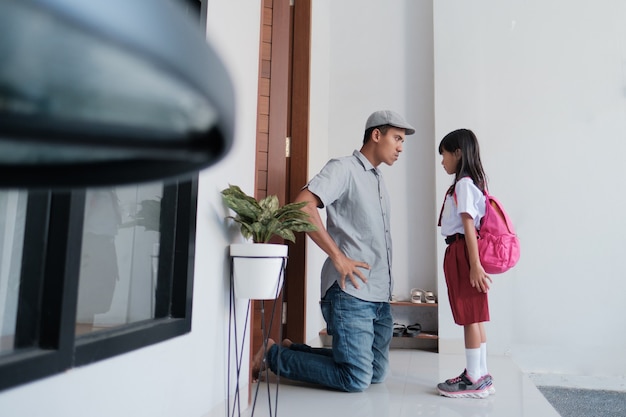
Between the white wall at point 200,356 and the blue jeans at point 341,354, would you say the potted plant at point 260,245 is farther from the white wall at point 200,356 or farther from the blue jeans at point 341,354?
the blue jeans at point 341,354

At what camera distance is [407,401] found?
83.1 inches

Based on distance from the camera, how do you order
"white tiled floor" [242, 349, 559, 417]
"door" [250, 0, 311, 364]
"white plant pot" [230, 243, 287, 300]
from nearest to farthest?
"white plant pot" [230, 243, 287, 300], "white tiled floor" [242, 349, 559, 417], "door" [250, 0, 311, 364]

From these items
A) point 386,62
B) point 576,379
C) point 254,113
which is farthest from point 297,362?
point 386,62

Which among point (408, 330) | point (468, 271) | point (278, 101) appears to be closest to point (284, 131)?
point (278, 101)

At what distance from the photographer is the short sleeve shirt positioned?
2279 mm

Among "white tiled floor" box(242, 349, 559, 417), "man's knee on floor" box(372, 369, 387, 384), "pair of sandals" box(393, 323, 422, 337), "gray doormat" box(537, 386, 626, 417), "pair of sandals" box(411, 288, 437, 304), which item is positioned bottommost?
"gray doormat" box(537, 386, 626, 417)

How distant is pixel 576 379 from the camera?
2.98 metres

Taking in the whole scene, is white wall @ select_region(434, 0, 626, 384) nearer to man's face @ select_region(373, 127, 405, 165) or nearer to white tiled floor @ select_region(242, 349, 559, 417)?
white tiled floor @ select_region(242, 349, 559, 417)

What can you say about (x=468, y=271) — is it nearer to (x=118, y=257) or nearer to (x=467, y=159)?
(x=467, y=159)

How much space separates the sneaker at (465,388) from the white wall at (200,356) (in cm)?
89

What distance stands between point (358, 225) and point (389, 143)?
0.44 metres

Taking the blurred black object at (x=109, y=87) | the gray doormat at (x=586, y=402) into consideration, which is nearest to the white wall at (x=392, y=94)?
the gray doormat at (x=586, y=402)

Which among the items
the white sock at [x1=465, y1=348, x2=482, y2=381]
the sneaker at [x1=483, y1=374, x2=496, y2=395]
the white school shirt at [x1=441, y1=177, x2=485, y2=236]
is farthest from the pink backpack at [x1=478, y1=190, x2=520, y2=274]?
the sneaker at [x1=483, y1=374, x2=496, y2=395]

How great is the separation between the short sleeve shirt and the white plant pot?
643mm
